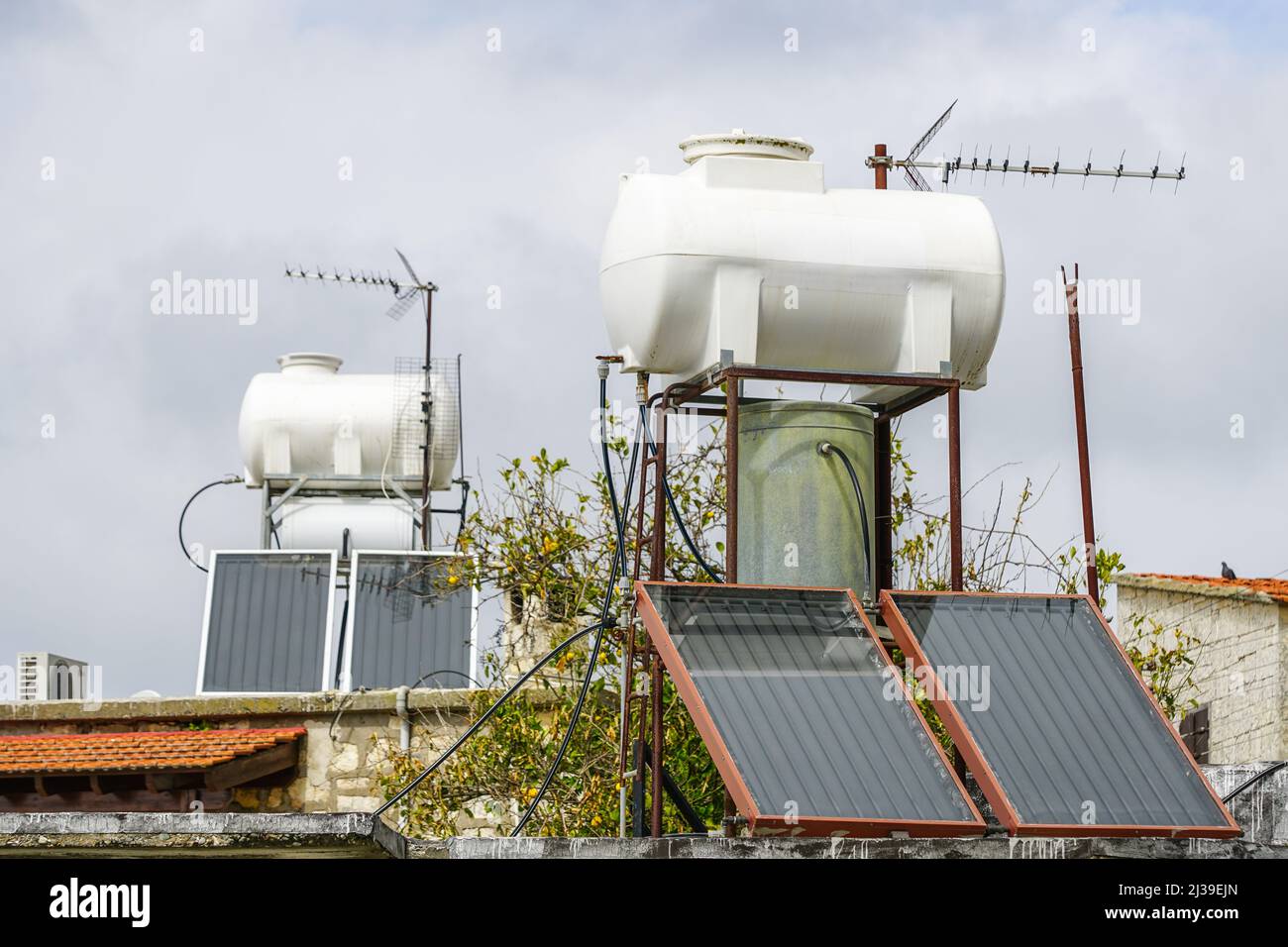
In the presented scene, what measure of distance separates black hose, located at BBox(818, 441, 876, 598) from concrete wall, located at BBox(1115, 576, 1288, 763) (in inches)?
486

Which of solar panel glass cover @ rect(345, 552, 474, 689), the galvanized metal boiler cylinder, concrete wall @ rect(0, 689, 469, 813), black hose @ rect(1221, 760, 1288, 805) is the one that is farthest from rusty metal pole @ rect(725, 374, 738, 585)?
solar panel glass cover @ rect(345, 552, 474, 689)

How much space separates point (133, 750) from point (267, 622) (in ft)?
18.8

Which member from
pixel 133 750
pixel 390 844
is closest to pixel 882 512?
pixel 390 844

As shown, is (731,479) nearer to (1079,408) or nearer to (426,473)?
(1079,408)

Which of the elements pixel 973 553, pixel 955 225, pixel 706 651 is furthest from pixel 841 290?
pixel 973 553

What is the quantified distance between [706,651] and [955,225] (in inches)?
117

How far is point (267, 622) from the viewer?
2302cm

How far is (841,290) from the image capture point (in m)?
10.4

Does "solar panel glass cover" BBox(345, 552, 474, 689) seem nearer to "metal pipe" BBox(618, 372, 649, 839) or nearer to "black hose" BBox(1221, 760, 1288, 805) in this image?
"metal pipe" BBox(618, 372, 649, 839)

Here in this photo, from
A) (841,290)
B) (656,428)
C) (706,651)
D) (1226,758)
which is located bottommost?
(1226,758)

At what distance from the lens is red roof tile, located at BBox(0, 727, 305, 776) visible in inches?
656

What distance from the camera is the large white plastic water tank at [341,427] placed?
26.0 meters

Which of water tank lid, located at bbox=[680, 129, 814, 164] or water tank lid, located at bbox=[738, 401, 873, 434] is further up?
water tank lid, located at bbox=[680, 129, 814, 164]
